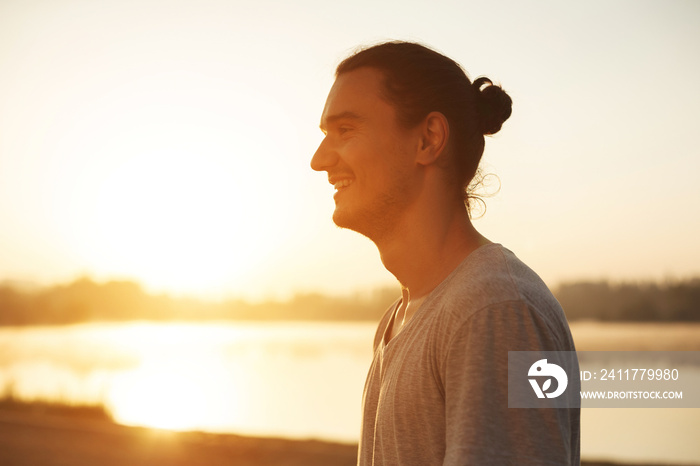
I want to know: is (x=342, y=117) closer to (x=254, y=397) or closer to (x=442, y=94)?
(x=442, y=94)

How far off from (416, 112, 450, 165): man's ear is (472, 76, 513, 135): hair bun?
222mm

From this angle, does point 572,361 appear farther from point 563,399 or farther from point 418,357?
point 418,357

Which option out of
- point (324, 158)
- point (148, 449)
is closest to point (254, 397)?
point (148, 449)

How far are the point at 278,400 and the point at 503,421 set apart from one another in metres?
18.5

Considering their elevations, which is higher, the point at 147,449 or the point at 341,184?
the point at 341,184

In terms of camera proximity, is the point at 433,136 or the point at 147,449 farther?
the point at 147,449

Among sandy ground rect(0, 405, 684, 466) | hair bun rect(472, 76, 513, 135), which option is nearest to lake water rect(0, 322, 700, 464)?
sandy ground rect(0, 405, 684, 466)

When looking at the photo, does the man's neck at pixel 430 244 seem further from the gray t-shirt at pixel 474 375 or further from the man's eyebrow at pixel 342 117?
the man's eyebrow at pixel 342 117

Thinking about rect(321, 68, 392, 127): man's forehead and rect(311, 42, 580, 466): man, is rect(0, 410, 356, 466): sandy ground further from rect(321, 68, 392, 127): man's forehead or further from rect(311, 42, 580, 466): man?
rect(321, 68, 392, 127): man's forehead

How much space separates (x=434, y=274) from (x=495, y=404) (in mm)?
630

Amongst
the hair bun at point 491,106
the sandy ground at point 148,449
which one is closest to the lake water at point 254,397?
the sandy ground at point 148,449

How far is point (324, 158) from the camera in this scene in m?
2.02

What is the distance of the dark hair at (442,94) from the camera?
76.4 inches

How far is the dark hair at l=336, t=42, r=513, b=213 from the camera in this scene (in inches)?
76.4
